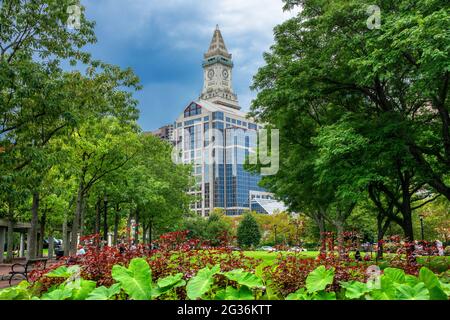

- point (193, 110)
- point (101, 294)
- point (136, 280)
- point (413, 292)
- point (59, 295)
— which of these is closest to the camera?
point (413, 292)

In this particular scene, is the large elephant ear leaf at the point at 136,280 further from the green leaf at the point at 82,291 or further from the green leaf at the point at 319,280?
the green leaf at the point at 319,280

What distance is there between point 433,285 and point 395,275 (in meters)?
0.47

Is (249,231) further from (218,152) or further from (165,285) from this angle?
(165,285)

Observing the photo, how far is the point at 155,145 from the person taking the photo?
36.3 meters

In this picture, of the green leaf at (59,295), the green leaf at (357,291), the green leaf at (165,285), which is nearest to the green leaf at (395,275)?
the green leaf at (357,291)

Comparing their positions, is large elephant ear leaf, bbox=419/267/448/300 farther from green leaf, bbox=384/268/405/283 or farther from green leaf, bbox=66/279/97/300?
green leaf, bbox=66/279/97/300

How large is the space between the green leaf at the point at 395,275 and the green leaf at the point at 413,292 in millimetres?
545

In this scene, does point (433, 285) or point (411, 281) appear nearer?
point (433, 285)

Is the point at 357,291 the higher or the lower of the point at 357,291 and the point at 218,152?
the lower

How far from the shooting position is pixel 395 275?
202 inches

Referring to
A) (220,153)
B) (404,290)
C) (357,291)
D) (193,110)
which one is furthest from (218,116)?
(404,290)

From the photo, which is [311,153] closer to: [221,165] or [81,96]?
[81,96]

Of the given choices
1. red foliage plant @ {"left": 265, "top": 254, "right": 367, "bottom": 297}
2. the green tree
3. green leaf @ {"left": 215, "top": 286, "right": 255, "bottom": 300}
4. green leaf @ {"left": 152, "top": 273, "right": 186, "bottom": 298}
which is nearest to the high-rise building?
the green tree
